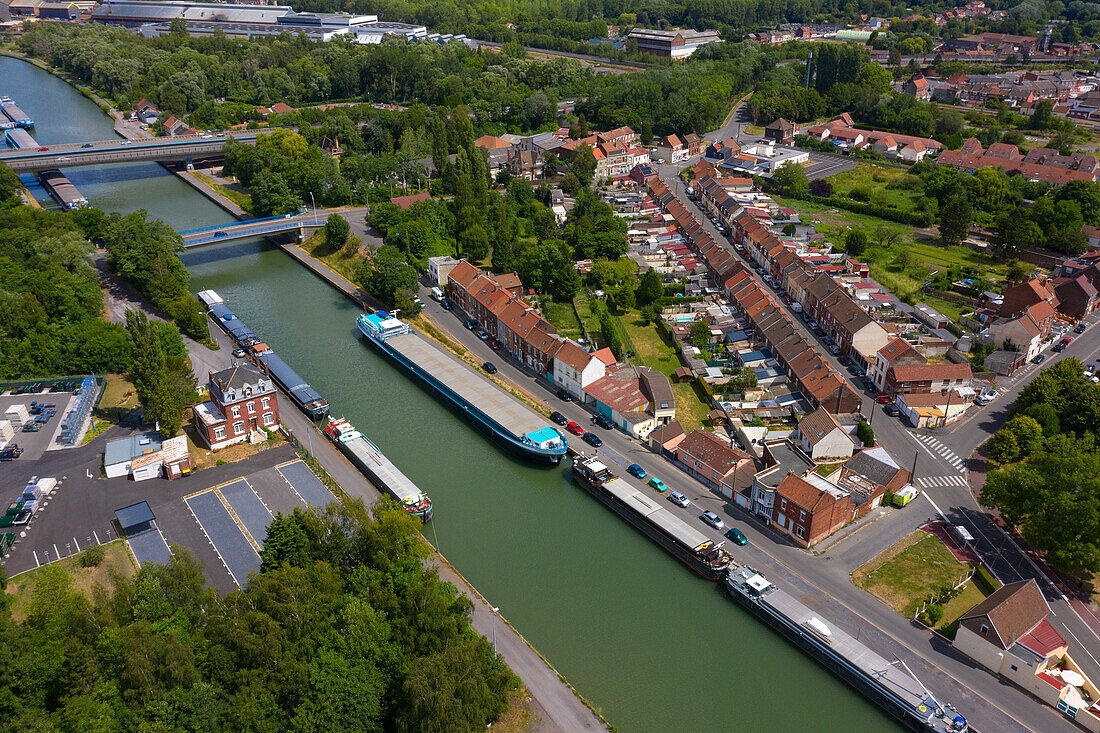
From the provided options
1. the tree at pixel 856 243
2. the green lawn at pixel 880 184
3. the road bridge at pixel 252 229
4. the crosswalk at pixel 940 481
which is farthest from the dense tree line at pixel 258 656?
the green lawn at pixel 880 184

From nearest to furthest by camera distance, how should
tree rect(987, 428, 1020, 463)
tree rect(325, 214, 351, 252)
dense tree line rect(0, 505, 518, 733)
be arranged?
dense tree line rect(0, 505, 518, 733) < tree rect(987, 428, 1020, 463) < tree rect(325, 214, 351, 252)

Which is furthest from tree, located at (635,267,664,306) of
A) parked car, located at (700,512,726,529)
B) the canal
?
parked car, located at (700,512,726,529)

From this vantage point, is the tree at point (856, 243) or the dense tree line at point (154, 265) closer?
the dense tree line at point (154, 265)

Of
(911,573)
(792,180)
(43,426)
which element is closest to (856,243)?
(792,180)

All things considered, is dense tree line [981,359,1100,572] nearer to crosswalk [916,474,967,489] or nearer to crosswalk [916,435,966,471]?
crosswalk [916,435,966,471]

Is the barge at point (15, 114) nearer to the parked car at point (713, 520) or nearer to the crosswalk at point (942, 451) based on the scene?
the parked car at point (713, 520)

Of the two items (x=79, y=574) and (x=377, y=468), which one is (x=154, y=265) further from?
(x=79, y=574)
